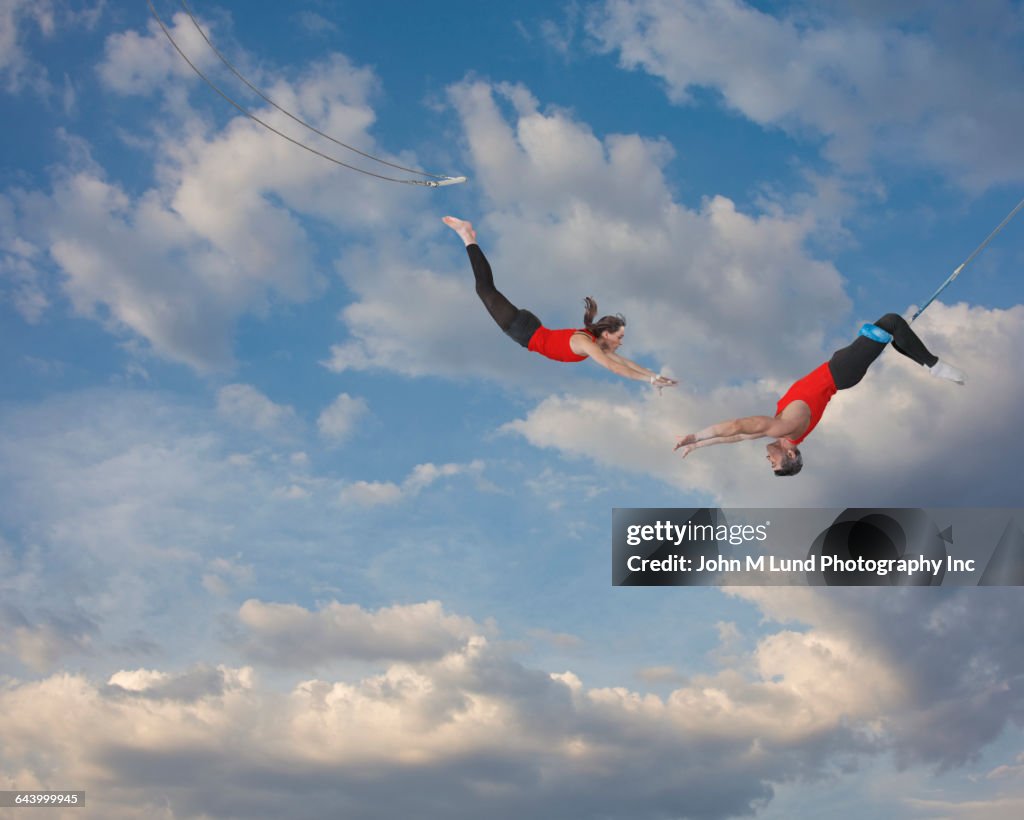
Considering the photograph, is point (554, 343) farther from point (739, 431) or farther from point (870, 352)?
point (870, 352)

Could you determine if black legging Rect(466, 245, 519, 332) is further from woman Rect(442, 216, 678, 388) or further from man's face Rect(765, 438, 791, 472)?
man's face Rect(765, 438, 791, 472)

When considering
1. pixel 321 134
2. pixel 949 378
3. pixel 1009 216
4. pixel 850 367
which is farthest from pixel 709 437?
pixel 321 134

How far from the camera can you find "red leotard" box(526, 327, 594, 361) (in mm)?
24922

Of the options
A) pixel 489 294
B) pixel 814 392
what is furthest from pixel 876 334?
pixel 489 294

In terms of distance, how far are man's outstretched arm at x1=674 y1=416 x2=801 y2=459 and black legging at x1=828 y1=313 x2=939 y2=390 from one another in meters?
1.55

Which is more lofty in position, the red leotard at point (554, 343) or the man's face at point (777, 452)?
the red leotard at point (554, 343)

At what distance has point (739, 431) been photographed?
24.6 m

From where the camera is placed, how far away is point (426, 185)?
24.9 metres

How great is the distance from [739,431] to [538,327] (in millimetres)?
5105

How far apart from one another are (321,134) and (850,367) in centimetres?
1377

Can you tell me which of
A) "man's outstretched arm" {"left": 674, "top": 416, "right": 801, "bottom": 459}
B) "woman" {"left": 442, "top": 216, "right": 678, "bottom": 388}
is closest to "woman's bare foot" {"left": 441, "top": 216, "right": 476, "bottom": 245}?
"woman" {"left": 442, "top": 216, "right": 678, "bottom": 388}

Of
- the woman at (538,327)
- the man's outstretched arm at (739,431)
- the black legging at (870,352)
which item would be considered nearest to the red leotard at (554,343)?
the woman at (538,327)

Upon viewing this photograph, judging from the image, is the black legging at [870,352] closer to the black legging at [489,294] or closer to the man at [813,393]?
the man at [813,393]

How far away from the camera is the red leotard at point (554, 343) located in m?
24.9
